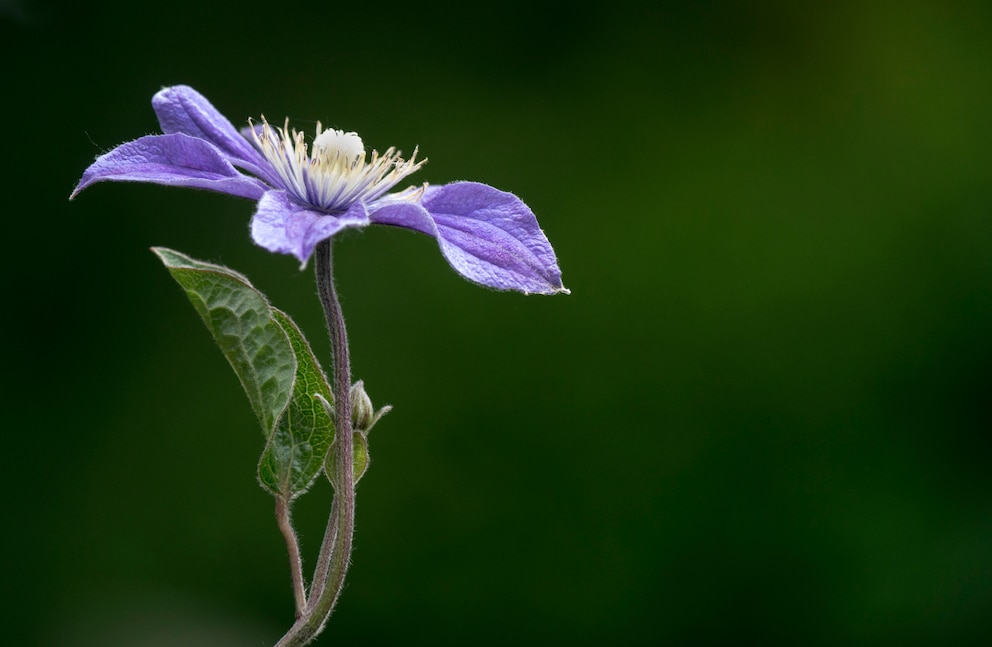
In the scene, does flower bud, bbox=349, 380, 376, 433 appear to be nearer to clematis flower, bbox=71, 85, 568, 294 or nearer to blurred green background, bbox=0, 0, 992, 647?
clematis flower, bbox=71, 85, 568, 294

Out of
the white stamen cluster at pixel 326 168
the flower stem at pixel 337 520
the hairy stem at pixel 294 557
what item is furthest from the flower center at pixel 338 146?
the hairy stem at pixel 294 557

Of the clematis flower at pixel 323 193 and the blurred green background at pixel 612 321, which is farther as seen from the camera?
the blurred green background at pixel 612 321

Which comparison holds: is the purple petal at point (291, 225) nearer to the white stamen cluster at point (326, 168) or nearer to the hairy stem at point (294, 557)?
the white stamen cluster at point (326, 168)

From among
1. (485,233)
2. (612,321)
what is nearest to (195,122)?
(485,233)

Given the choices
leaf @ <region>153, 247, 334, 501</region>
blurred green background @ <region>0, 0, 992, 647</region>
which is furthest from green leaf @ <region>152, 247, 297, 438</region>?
blurred green background @ <region>0, 0, 992, 647</region>

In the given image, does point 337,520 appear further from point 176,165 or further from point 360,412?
point 176,165
